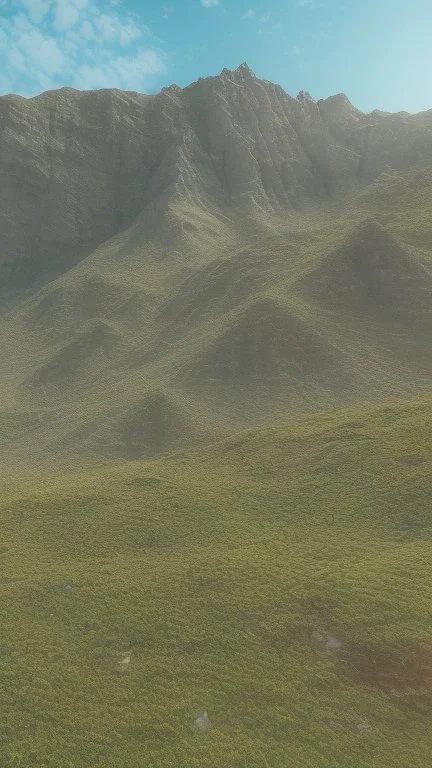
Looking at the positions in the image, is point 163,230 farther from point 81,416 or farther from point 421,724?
point 421,724

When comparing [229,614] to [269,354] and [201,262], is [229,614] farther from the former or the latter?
[201,262]

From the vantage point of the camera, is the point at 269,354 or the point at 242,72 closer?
the point at 269,354

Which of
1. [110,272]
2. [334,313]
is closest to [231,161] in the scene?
[110,272]

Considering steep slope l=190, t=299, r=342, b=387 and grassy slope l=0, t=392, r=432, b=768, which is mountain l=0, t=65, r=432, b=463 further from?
grassy slope l=0, t=392, r=432, b=768

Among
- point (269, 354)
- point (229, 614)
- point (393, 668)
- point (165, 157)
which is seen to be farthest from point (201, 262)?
point (393, 668)

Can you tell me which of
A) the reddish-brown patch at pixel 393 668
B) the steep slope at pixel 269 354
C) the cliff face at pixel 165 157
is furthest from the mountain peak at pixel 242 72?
the reddish-brown patch at pixel 393 668

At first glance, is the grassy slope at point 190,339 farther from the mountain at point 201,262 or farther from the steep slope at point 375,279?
the steep slope at point 375,279
